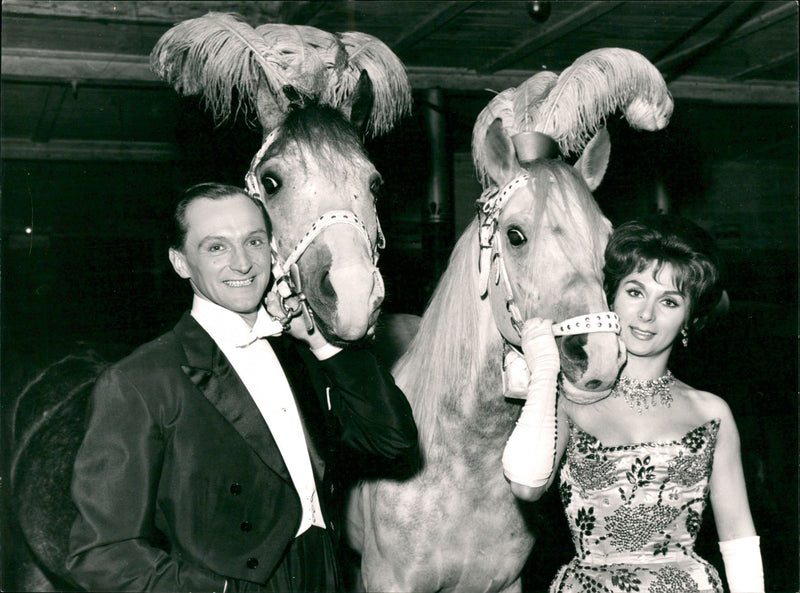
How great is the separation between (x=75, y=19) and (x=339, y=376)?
2.91 metres

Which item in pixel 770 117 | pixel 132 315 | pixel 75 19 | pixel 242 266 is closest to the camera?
pixel 242 266

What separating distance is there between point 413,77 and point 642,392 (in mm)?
3349

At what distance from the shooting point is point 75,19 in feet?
12.0

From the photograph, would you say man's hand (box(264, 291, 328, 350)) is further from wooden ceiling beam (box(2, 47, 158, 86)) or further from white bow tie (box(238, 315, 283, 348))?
wooden ceiling beam (box(2, 47, 158, 86))

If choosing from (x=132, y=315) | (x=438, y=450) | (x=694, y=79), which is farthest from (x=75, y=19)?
(x=694, y=79)

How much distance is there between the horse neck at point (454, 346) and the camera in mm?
2262

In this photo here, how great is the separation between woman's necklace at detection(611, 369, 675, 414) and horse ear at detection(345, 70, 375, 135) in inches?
42.0

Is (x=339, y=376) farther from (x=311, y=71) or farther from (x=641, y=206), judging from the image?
(x=641, y=206)

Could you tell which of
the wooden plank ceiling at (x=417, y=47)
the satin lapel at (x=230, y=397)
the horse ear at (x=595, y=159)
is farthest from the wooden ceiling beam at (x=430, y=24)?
the satin lapel at (x=230, y=397)

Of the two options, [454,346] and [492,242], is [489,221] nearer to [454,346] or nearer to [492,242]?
[492,242]

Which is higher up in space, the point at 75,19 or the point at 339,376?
the point at 75,19

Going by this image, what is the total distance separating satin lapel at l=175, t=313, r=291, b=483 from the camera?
5.13 ft

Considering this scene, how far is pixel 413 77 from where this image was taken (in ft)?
15.9

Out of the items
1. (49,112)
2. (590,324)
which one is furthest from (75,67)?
(590,324)
